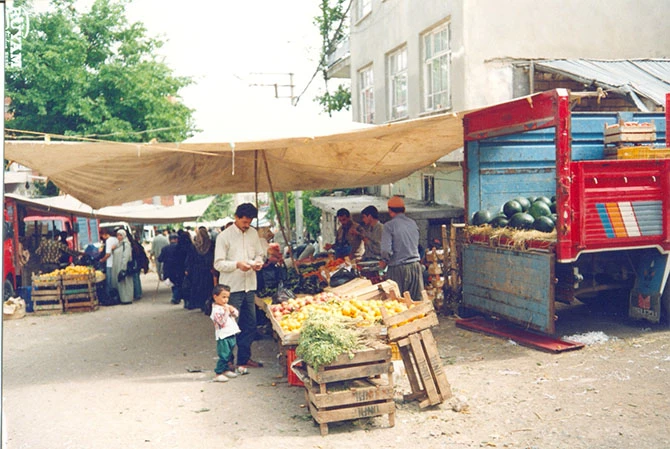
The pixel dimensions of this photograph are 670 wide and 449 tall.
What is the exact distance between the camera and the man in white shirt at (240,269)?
7.56m

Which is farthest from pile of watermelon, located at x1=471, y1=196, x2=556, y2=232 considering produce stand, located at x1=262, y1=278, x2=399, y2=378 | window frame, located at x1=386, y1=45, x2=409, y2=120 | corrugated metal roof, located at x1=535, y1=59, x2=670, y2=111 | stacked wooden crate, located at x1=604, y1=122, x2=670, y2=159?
window frame, located at x1=386, y1=45, x2=409, y2=120

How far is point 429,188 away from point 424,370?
12146mm

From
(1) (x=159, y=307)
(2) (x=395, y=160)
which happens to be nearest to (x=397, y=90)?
(2) (x=395, y=160)

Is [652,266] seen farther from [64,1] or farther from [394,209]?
[64,1]

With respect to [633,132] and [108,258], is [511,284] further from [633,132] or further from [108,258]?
[108,258]

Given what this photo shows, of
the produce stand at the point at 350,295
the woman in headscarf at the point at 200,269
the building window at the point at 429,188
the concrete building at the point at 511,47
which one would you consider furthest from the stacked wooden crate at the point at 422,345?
the building window at the point at 429,188

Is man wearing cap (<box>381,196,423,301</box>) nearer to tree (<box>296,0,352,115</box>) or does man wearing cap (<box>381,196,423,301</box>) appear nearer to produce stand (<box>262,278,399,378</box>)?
produce stand (<box>262,278,399,378</box>)

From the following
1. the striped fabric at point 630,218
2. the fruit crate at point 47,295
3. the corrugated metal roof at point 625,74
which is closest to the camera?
the striped fabric at point 630,218

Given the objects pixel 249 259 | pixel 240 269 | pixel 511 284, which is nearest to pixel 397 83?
pixel 511 284

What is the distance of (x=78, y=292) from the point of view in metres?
14.0

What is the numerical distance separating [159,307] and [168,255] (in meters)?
1.22

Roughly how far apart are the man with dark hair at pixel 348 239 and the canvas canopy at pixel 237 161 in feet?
2.93

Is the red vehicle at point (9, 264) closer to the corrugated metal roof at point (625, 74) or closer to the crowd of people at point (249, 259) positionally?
the crowd of people at point (249, 259)

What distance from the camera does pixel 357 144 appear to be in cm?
986
